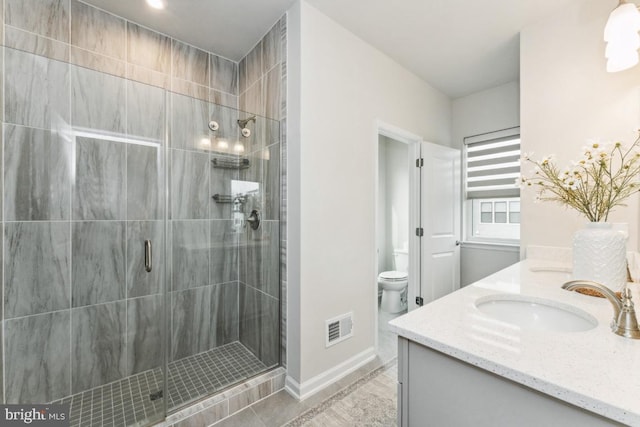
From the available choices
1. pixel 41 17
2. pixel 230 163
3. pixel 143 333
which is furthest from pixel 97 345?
pixel 41 17

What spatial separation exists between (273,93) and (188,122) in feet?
2.16

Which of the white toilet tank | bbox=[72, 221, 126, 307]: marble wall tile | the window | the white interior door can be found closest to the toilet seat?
the white toilet tank

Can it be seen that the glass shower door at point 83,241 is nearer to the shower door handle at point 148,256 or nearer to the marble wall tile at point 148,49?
the shower door handle at point 148,256

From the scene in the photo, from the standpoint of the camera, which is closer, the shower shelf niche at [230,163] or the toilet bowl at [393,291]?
the shower shelf niche at [230,163]

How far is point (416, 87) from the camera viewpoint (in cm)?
284

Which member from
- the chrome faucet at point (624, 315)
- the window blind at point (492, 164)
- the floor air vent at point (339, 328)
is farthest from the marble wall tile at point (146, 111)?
the window blind at point (492, 164)

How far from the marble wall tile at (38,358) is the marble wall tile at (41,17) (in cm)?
177

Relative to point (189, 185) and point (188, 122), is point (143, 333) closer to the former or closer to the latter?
point (189, 185)

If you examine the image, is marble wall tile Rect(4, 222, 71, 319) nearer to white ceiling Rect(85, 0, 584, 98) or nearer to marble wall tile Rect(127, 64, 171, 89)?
marble wall tile Rect(127, 64, 171, 89)

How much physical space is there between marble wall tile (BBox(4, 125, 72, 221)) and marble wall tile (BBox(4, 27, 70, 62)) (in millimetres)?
557

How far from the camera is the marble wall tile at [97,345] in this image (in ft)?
5.65

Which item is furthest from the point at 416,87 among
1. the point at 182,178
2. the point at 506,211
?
the point at 182,178

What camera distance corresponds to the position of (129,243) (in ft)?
6.16

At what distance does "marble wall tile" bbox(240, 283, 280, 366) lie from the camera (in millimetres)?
2002
